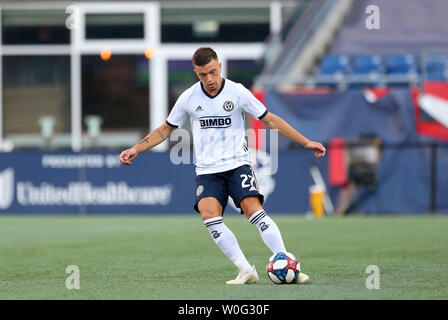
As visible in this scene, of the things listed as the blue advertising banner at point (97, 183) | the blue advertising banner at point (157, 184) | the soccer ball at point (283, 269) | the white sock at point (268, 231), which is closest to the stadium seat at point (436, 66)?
the blue advertising banner at point (157, 184)

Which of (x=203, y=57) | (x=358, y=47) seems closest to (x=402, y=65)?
(x=358, y=47)

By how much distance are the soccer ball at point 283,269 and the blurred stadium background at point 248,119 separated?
3085 millimetres

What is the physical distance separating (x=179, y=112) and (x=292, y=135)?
3.40 ft

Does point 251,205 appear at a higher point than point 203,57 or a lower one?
lower

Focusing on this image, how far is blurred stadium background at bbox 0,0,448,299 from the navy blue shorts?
9.38 feet

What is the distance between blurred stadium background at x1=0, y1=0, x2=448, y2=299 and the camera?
20.3m

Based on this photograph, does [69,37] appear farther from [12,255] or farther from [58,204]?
[12,255]

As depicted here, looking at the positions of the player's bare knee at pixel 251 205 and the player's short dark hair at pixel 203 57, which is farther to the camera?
the player's bare knee at pixel 251 205

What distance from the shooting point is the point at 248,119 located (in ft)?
72.4

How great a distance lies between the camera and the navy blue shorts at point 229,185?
338 inches

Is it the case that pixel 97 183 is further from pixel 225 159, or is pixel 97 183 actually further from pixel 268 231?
pixel 268 231

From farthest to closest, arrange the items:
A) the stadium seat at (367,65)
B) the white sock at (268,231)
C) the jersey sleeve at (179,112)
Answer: the stadium seat at (367,65), the jersey sleeve at (179,112), the white sock at (268,231)

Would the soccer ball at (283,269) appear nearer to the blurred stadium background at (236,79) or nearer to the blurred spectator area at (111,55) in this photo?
the blurred stadium background at (236,79)

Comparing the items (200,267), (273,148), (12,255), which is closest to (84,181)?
(273,148)
